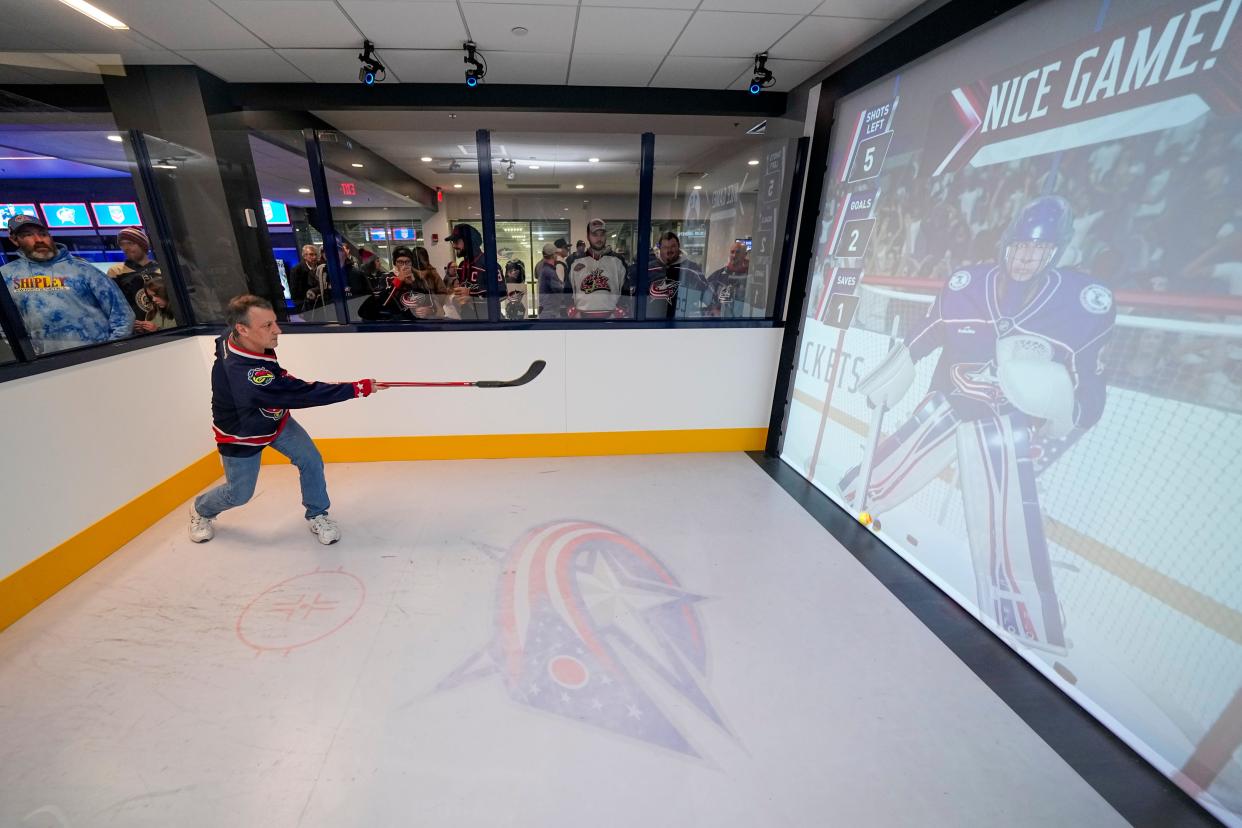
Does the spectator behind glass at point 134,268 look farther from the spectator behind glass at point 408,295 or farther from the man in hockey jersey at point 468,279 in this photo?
the man in hockey jersey at point 468,279

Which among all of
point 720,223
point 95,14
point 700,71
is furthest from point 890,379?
point 95,14

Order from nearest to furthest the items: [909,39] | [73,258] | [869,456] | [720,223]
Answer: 1. [909,39]
2. [73,258]
3. [869,456]
4. [720,223]

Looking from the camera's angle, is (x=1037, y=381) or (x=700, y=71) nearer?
(x=1037, y=381)

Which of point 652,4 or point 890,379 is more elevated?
point 652,4

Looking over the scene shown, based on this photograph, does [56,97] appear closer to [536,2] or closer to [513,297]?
[513,297]

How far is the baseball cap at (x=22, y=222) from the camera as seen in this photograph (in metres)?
2.51

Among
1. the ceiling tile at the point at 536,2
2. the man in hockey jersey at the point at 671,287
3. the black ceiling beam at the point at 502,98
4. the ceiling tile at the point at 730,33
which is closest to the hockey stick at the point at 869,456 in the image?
the man in hockey jersey at the point at 671,287

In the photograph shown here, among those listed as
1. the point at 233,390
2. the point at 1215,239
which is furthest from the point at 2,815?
the point at 1215,239

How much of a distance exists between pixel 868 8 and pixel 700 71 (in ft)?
3.58

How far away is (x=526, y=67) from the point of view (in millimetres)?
2988

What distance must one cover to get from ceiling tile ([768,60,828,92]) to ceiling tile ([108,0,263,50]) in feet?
10.2

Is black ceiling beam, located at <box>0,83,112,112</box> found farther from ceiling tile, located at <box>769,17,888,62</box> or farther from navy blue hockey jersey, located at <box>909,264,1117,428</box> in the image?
navy blue hockey jersey, located at <box>909,264,1117,428</box>

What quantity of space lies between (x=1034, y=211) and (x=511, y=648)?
2803 millimetres

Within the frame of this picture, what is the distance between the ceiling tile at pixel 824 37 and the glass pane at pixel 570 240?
3.74 ft
